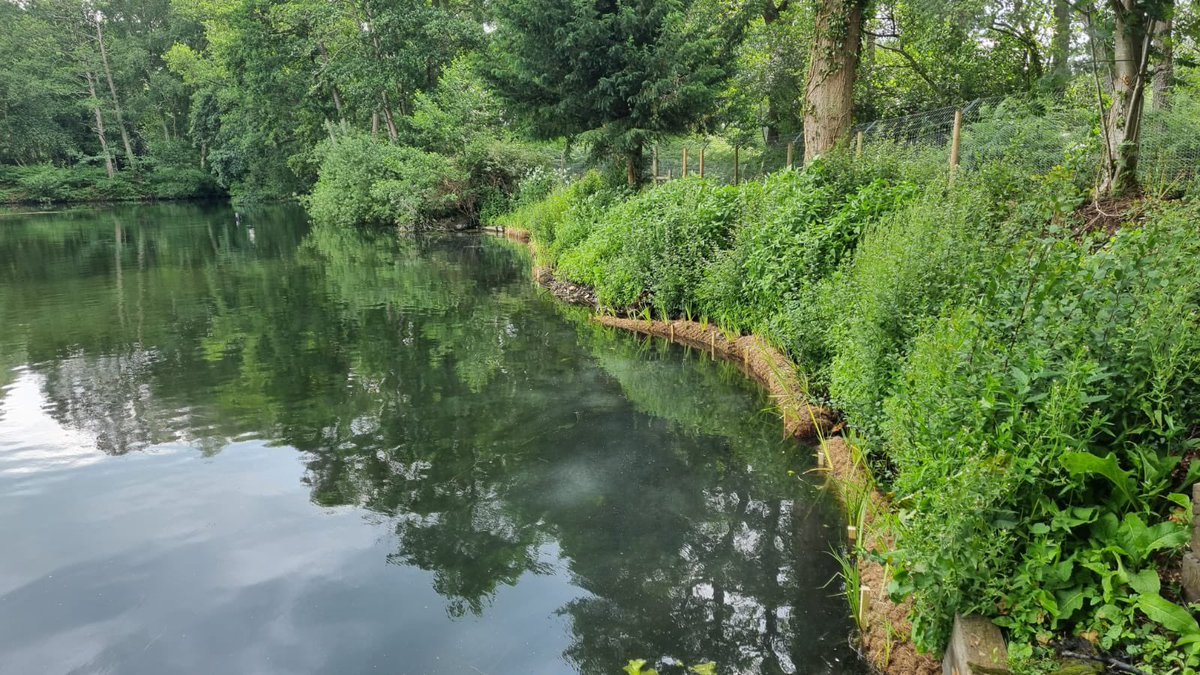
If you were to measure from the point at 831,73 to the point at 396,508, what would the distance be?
27.2 feet

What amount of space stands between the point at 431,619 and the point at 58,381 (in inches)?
256

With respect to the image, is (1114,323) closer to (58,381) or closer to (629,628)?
(629,628)

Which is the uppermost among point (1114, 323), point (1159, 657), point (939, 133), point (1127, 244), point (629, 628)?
point (939, 133)

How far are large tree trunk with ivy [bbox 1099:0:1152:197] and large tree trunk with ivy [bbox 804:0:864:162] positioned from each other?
12.0 ft

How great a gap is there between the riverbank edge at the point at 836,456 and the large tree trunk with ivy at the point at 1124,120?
3271 mm

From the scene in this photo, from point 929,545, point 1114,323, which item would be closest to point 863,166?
point 1114,323

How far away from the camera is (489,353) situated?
8953mm

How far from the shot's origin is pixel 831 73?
9.85 meters

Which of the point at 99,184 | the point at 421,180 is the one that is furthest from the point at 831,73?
the point at 99,184

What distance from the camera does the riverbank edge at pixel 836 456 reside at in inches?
129

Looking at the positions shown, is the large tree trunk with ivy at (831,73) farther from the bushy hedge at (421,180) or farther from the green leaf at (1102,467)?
the bushy hedge at (421,180)

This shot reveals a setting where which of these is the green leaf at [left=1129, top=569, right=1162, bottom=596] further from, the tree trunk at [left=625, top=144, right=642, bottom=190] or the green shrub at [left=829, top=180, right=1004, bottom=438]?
the tree trunk at [left=625, top=144, right=642, bottom=190]

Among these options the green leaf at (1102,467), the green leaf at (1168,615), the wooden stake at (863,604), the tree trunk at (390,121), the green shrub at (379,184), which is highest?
the tree trunk at (390,121)

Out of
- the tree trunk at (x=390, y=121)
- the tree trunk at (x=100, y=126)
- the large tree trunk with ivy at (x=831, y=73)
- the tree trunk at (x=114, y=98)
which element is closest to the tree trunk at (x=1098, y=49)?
the large tree trunk with ivy at (x=831, y=73)
